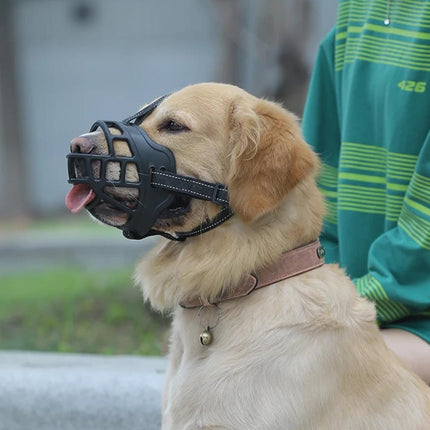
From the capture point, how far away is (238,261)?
2646 mm

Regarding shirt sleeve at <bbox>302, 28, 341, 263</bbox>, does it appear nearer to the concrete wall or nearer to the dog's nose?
the dog's nose

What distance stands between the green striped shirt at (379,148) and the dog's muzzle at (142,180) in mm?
795

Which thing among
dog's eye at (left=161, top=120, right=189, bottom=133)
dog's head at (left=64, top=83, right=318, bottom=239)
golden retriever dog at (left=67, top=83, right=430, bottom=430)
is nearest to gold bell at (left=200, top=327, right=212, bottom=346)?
golden retriever dog at (left=67, top=83, right=430, bottom=430)

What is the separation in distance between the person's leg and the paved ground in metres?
1.21

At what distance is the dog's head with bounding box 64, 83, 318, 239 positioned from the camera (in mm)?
2582

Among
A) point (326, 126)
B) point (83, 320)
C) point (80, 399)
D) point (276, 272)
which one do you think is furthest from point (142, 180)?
point (83, 320)

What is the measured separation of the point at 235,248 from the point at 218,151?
0.36 meters

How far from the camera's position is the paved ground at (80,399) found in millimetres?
3701

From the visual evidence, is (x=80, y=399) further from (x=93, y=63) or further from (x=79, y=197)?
(x=93, y=63)

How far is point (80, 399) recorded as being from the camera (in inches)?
147

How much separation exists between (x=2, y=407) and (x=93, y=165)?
1.79 m

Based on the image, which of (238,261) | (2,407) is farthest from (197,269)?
(2,407)

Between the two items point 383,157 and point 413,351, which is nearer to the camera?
point 413,351

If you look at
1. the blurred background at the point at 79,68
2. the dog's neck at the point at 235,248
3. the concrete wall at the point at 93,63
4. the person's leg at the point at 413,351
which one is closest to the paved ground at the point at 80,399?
the dog's neck at the point at 235,248
